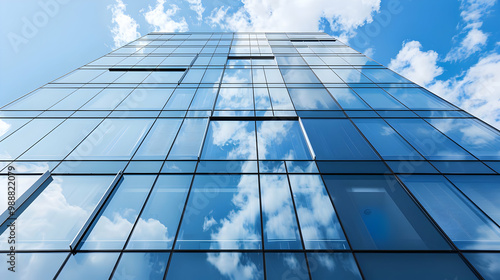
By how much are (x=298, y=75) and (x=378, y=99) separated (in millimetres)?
5407

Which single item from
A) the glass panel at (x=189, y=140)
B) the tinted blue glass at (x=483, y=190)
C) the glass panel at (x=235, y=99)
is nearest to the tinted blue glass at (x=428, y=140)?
the tinted blue glass at (x=483, y=190)

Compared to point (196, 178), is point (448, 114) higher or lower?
higher

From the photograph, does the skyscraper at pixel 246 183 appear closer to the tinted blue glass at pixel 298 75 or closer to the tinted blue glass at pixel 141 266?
the tinted blue glass at pixel 141 266

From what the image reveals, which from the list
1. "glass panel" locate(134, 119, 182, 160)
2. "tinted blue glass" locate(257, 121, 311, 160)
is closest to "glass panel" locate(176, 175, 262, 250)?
"tinted blue glass" locate(257, 121, 311, 160)

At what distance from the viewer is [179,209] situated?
695 cm

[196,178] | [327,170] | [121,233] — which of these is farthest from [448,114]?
[121,233]

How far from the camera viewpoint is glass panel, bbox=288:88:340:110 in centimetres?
1194

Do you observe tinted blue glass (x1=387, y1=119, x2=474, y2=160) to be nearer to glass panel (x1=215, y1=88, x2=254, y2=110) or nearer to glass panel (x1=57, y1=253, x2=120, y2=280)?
glass panel (x1=215, y1=88, x2=254, y2=110)

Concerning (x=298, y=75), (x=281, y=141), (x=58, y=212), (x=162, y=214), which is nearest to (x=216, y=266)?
(x=162, y=214)

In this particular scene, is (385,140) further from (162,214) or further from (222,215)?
(162,214)

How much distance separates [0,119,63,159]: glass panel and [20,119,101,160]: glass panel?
1.14 feet

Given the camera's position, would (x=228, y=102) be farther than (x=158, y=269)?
Yes

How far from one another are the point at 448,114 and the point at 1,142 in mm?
20732

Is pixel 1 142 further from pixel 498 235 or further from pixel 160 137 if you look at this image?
pixel 498 235
